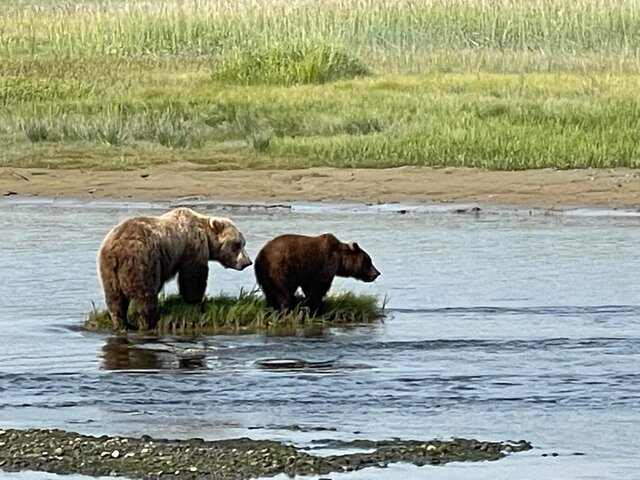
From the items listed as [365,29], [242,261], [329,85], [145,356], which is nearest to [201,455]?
[145,356]

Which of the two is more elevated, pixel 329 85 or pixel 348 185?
pixel 329 85

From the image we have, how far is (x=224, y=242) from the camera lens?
12.3m

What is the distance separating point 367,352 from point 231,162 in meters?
10.2

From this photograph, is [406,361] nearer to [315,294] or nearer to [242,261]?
[315,294]

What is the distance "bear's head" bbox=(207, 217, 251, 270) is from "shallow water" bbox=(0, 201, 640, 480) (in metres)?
0.71

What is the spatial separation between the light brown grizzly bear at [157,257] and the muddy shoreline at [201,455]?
279cm

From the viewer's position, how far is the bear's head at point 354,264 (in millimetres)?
12430

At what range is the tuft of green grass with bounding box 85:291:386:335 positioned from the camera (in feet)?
39.3

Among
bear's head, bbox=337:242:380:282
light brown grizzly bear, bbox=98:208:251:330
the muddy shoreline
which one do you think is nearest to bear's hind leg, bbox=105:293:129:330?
light brown grizzly bear, bbox=98:208:251:330

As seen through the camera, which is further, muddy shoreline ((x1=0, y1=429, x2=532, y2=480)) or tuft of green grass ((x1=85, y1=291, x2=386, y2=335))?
tuft of green grass ((x1=85, y1=291, x2=386, y2=335))

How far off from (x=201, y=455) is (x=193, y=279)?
396cm

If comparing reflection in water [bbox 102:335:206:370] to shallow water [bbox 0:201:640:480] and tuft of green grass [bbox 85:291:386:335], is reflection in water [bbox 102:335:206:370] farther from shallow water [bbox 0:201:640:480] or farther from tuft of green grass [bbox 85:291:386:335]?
tuft of green grass [bbox 85:291:386:335]

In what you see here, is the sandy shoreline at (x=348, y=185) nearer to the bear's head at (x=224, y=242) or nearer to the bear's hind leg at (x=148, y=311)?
the bear's head at (x=224, y=242)

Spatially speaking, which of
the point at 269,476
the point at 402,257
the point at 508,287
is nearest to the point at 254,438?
the point at 269,476
